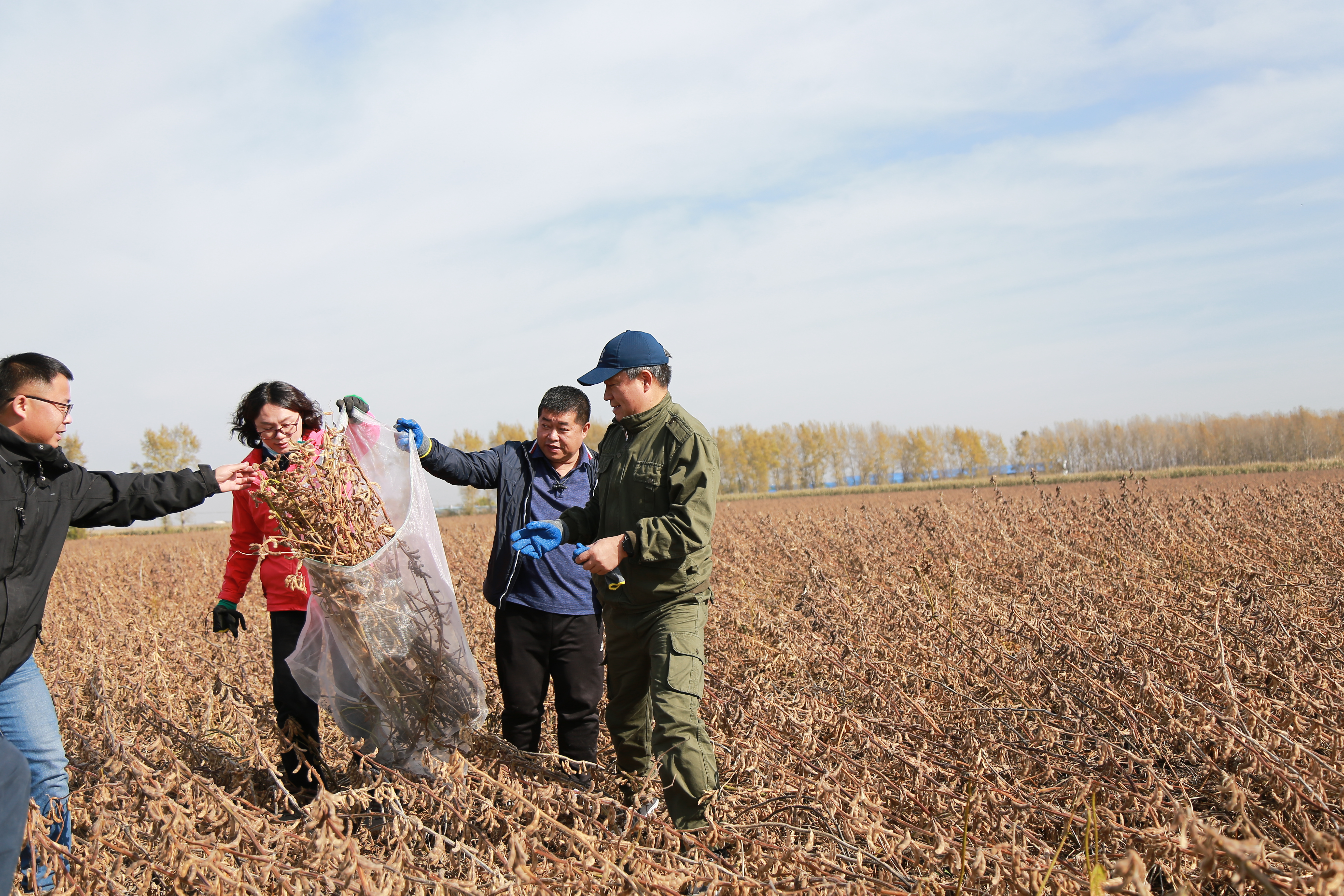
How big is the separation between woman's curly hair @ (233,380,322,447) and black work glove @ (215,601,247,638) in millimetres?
653

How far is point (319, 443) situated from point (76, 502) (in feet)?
2.59

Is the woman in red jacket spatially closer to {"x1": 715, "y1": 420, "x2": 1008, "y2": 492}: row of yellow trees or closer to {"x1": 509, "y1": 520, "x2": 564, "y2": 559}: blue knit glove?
{"x1": 509, "y1": 520, "x2": 564, "y2": 559}: blue knit glove

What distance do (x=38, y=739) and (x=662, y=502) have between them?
213cm

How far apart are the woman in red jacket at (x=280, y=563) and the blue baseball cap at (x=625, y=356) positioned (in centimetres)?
107

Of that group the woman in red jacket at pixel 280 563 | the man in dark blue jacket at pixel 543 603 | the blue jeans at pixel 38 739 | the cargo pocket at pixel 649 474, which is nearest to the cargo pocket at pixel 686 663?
the cargo pocket at pixel 649 474

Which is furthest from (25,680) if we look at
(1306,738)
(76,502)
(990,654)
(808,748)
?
(1306,738)

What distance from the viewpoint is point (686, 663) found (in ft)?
8.79

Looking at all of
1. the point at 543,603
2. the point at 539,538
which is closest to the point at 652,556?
the point at 539,538

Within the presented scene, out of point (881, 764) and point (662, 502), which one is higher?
point (662, 502)

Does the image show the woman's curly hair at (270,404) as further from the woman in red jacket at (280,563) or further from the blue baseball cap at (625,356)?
the blue baseball cap at (625,356)

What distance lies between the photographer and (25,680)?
8.52ft

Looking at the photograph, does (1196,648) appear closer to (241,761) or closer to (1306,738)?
(1306,738)

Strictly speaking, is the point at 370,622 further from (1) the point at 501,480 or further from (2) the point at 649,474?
(2) the point at 649,474

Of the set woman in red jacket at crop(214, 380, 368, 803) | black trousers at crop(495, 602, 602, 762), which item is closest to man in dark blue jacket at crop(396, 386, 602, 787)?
black trousers at crop(495, 602, 602, 762)
